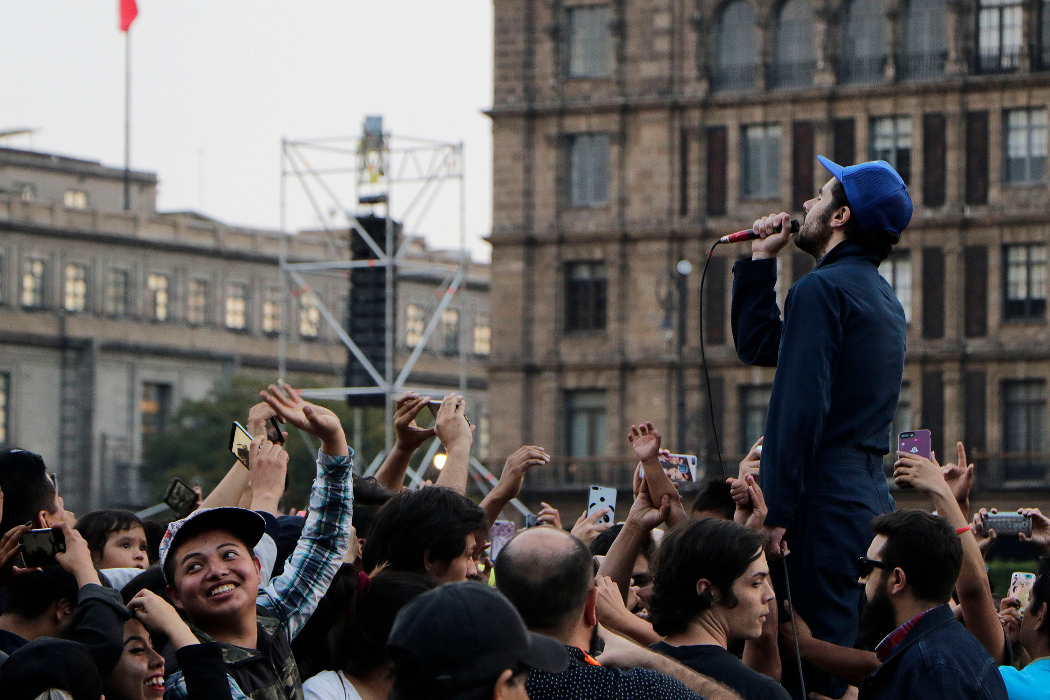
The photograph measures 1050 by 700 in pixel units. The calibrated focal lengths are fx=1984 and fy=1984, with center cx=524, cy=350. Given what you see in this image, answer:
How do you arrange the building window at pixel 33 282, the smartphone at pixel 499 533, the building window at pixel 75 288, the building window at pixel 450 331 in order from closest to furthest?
1. the smartphone at pixel 499 533
2. the building window at pixel 33 282
3. the building window at pixel 75 288
4. the building window at pixel 450 331

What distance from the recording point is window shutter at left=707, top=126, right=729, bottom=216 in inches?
1919

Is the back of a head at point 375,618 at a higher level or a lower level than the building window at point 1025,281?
lower

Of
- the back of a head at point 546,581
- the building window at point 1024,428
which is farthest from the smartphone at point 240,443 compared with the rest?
the building window at point 1024,428

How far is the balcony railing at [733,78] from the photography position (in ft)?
160

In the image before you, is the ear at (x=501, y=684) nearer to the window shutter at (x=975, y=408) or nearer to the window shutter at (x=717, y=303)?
the window shutter at (x=975, y=408)

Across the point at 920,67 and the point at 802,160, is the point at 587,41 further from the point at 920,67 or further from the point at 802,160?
the point at 920,67

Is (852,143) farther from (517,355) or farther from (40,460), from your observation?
(40,460)

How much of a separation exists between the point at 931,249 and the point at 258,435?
134ft

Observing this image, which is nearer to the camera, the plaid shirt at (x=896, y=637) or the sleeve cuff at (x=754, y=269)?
the plaid shirt at (x=896, y=637)

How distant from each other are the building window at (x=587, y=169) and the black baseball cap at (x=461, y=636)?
4560 cm

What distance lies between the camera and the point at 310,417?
672 cm

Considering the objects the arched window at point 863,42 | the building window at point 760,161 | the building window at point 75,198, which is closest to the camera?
the arched window at point 863,42

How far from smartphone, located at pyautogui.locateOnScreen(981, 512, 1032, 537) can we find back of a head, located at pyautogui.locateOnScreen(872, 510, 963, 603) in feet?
6.14

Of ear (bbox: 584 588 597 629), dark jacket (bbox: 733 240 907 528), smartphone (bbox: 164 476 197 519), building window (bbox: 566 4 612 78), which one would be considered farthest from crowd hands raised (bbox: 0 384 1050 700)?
building window (bbox: 566 4 612 78)
